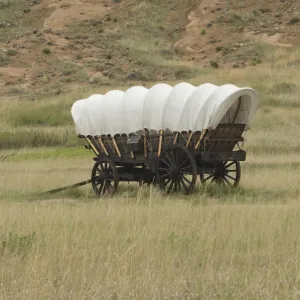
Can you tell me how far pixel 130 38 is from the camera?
193ft

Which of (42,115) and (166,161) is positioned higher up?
(42,115)

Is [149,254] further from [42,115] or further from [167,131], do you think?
[42,115]

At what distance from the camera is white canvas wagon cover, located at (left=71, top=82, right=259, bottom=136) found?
1357 centimetres

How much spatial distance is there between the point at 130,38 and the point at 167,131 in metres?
45.7

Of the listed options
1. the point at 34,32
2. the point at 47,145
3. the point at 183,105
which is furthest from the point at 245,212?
the point at 34,32

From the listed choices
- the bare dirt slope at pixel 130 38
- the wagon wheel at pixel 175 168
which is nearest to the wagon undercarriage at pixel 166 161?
the wagon wheel at pixel 175 168

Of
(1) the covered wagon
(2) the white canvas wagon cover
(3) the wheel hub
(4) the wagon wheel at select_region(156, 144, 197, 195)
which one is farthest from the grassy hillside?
(2) the white canvas wagon cover

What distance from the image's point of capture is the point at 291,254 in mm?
6336

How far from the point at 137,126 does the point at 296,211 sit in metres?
6.20

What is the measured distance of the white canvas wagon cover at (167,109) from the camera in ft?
44.5

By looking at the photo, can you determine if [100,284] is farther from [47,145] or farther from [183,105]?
[47,145]

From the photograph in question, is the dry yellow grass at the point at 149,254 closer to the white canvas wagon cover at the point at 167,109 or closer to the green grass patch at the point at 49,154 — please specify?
the white canvas wagon cover at the point at 167,109

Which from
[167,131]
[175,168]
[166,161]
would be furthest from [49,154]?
[175,168]

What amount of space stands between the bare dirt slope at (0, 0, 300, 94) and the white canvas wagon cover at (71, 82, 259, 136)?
29.6 meters
